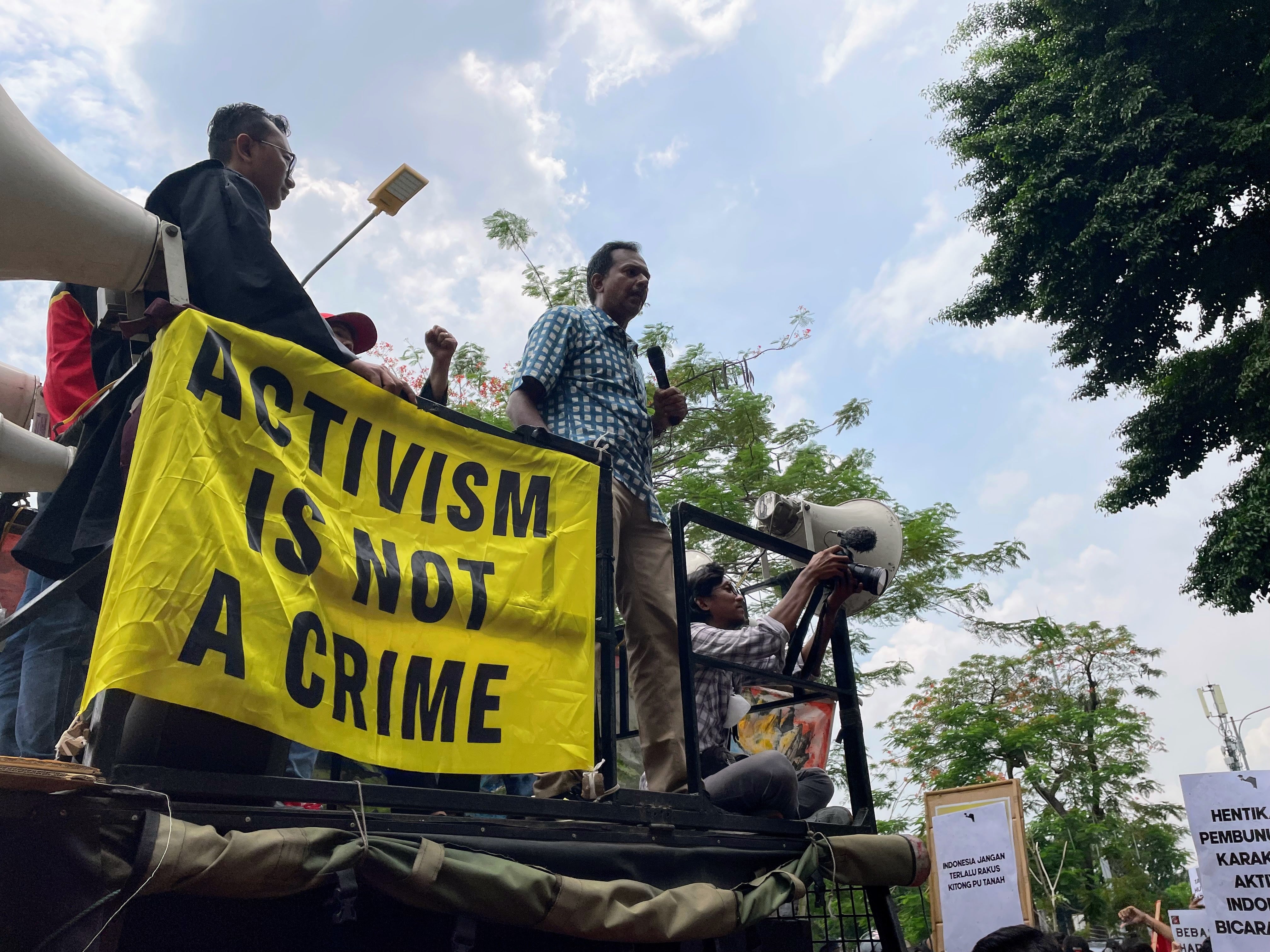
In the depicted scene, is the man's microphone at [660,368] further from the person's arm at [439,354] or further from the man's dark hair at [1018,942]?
the man's dark hair at [1018,942]

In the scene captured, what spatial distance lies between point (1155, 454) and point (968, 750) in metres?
12.0

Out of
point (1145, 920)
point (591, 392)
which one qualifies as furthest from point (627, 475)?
point (1145, 920)

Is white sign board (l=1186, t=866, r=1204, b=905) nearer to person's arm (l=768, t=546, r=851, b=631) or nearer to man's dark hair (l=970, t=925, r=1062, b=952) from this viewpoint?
man's dark hair (l=970, t=925, r=1062, b=952)

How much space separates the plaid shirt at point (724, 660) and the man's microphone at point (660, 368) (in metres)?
0.83

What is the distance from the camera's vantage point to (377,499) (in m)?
2.56

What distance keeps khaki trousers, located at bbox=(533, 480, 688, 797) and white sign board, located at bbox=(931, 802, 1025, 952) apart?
18.2 ft

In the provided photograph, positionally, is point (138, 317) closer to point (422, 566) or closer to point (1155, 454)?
point (422, 566)

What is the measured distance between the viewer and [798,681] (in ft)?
11.1

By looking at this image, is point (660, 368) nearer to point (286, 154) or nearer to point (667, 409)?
point (667, 409)

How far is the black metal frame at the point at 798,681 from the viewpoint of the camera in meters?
3.14

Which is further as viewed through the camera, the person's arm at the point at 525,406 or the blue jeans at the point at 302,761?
the blue jeans at the point at 302,761

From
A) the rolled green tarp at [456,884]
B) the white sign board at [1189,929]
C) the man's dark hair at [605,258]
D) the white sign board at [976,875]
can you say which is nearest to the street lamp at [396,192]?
the man's dark hair at [605,258]

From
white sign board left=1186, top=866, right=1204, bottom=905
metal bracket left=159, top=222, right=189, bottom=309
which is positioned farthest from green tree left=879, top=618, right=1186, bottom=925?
metal bracket left=159, top=222, right=189, bottom=309

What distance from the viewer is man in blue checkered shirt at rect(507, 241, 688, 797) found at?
3395mm
